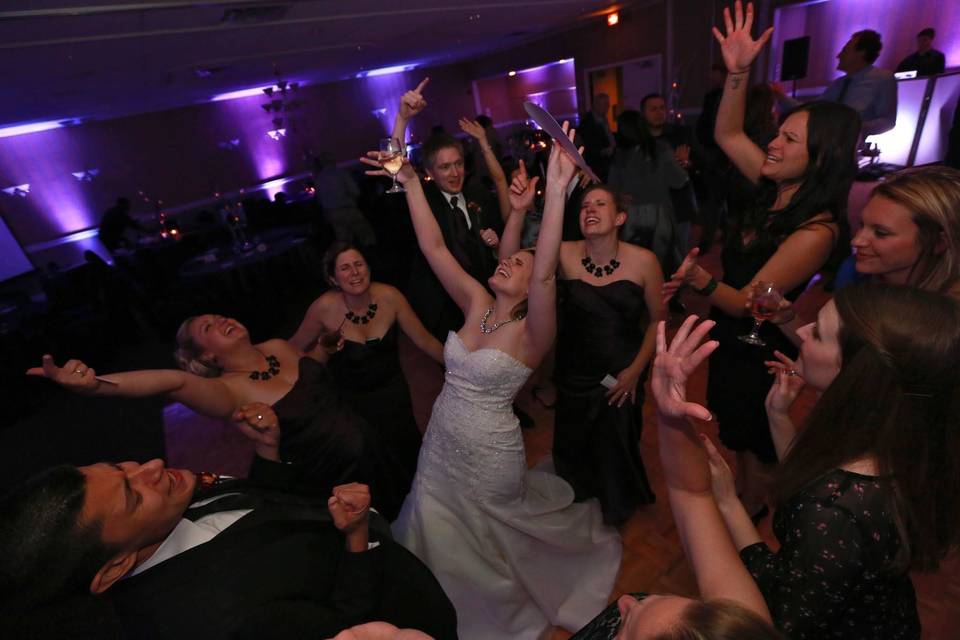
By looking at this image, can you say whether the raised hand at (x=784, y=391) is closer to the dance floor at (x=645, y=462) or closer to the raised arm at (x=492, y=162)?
the dance floor at (x=645, y=462)

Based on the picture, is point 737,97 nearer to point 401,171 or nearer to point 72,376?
point 401,171

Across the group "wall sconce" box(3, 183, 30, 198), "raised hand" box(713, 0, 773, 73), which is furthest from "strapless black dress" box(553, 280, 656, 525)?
"wall sconce" box(3, 183, 30, 198)

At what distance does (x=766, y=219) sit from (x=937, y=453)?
1117mm

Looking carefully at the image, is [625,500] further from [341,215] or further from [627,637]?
[341,215]

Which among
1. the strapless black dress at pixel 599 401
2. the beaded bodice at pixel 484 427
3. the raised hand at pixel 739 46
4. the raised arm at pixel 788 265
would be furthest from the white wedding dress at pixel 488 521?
the raised hand at pixel 739 46

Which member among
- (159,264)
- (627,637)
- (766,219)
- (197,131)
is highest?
(197,131)

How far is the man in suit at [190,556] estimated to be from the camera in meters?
0.88

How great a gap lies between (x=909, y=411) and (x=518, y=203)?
156cm

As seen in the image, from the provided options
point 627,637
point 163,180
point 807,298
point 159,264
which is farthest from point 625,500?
point 163,180

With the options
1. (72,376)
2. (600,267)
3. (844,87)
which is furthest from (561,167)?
(844,87)

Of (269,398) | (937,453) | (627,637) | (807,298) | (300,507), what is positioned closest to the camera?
(627,637)

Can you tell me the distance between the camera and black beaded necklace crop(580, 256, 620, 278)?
2135 millimetres

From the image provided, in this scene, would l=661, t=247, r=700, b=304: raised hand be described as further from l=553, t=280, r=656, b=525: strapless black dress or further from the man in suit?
the man in suit

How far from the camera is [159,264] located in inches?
283
